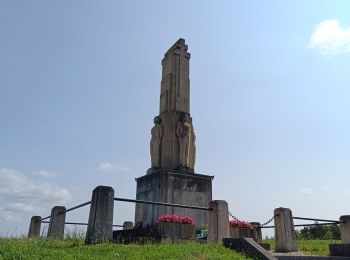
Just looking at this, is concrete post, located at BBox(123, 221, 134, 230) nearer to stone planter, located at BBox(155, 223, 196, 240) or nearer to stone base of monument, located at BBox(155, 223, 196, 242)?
stone base of monument, located at BBox(155, 223, 196, 242)

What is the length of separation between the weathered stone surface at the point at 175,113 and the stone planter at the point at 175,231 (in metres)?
4.65

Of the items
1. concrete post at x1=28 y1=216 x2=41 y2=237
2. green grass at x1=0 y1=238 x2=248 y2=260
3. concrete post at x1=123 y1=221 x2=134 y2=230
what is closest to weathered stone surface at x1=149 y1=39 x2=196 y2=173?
concrete post at x1=123 y1=221 x2=134 y2=230

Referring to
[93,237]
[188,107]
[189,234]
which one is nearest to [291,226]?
[189,234]

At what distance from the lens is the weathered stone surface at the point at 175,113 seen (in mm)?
15922

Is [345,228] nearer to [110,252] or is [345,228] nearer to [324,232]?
[110,252]

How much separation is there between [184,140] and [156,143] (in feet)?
4.50

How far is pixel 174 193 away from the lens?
47.7 ft

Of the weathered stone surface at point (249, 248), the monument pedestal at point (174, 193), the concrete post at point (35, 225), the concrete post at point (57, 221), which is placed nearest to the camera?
the weathered stone surface at point (249, 248)

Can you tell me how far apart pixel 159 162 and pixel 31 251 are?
9616mm

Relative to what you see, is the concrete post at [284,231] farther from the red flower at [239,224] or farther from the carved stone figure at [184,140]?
the carved stone figure at [184,140]

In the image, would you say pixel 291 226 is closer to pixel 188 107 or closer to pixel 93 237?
pixel 93 237

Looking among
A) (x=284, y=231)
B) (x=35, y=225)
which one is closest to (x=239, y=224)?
Result: (x=284, y=231)

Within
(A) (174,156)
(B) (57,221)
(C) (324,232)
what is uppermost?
(A) (174,156)

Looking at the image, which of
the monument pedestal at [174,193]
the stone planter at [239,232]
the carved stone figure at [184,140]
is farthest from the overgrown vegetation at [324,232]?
the stone planter at [239,232]
